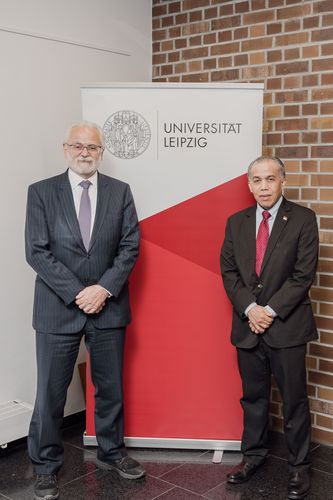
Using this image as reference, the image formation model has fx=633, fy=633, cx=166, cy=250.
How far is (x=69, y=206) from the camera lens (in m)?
2.87

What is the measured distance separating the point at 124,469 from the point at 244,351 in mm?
813

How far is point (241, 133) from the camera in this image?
3135 mm

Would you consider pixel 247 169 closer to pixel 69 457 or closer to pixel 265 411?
pixel 265 411

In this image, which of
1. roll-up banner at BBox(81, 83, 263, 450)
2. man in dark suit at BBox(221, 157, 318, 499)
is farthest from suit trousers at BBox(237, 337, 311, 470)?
roll-up banner at BBox(81, 83, 263, 450)

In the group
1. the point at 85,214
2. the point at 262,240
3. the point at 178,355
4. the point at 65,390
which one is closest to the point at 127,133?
the point at 85,214

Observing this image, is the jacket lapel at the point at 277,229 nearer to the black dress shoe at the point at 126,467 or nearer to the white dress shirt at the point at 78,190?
the white dress shirt at the point at 78,190

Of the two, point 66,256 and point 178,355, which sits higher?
point 66,256

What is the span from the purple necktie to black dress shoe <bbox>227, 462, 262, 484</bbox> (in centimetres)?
127

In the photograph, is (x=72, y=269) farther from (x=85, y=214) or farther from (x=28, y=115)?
(x=28, y=115)

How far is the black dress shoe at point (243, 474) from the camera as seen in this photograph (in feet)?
9.71

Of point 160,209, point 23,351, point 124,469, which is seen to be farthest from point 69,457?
point 160,209

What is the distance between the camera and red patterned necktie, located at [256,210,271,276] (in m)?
2.87

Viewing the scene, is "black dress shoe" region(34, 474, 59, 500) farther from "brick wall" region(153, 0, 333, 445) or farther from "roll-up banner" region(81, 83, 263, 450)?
"brick wall" region(153, 0, 333, 445)

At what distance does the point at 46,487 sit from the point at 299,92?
2348 mm
